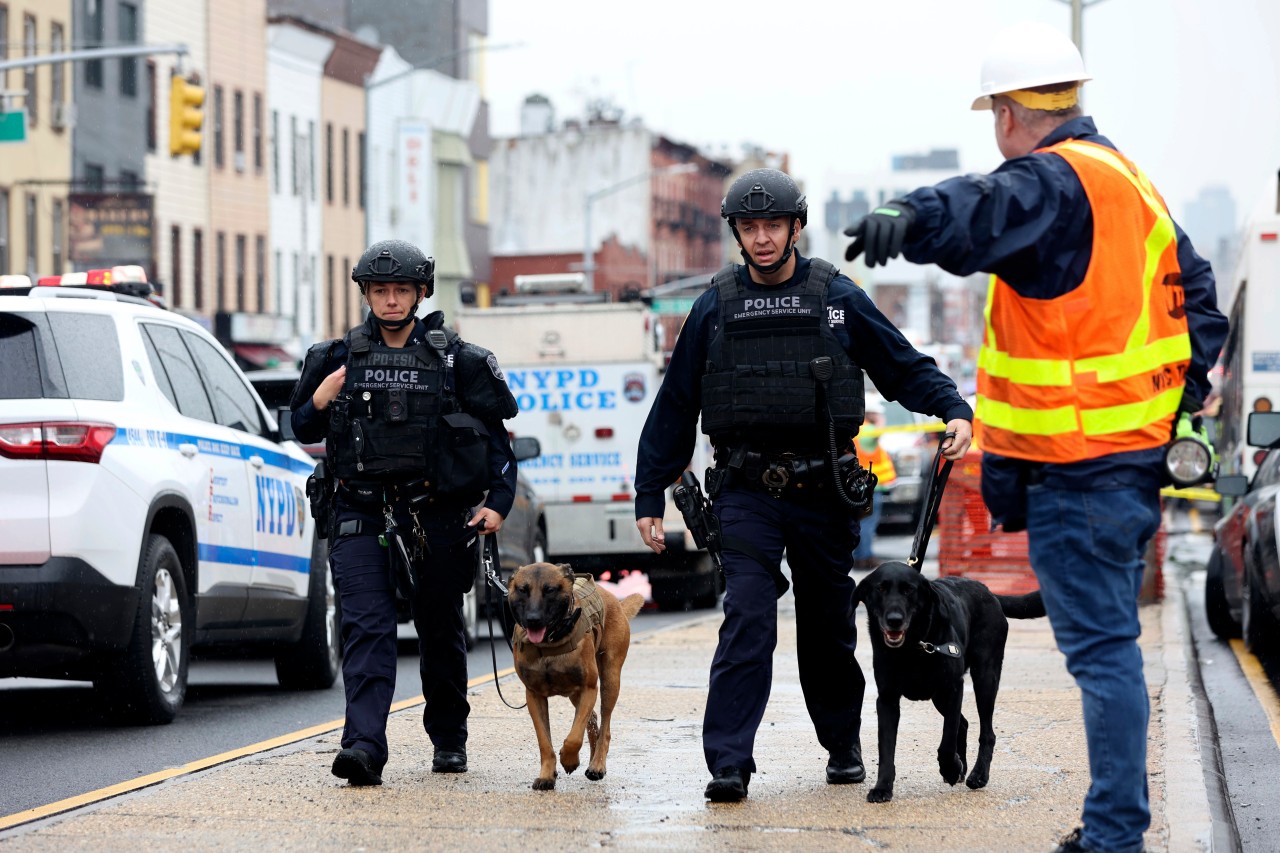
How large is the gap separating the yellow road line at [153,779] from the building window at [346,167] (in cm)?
4688

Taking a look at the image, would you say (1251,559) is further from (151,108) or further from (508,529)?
(151,108)

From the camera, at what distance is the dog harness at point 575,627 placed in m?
7.54

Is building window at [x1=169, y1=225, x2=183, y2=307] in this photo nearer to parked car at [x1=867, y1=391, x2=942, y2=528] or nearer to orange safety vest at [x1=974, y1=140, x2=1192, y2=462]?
parked car at [x1=867, y1=391, x2=942, y2=528]

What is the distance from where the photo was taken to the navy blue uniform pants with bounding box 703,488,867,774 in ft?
23.3

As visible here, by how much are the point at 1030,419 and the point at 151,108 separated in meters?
41.3

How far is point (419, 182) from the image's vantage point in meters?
60.1

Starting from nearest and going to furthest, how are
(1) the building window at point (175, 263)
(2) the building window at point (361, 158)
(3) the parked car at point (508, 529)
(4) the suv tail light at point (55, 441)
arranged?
(4) the suv tail light at point (55, 441), (3) the parked car at point (508, 529), (1) the building window at point (175, 263), (2) the building window at point (361, 158)

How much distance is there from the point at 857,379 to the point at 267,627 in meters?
4.96

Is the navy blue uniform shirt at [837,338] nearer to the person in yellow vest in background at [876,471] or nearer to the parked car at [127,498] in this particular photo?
the parked car at [127,498]

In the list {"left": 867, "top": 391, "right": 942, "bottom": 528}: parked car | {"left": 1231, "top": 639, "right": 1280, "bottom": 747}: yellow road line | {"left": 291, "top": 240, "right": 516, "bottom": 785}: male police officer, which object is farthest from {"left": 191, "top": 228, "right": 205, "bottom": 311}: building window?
{"left": 291, "top": 240, "right": 516, "bottom": 785}: male police officer

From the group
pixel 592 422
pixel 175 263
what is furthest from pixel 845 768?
pixel 175 263

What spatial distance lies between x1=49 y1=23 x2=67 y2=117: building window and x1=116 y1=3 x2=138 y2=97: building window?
2369 mm

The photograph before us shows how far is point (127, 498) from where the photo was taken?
9.41 meters

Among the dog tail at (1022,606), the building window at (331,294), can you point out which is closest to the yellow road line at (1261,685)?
the dog tail at (1022,606)
